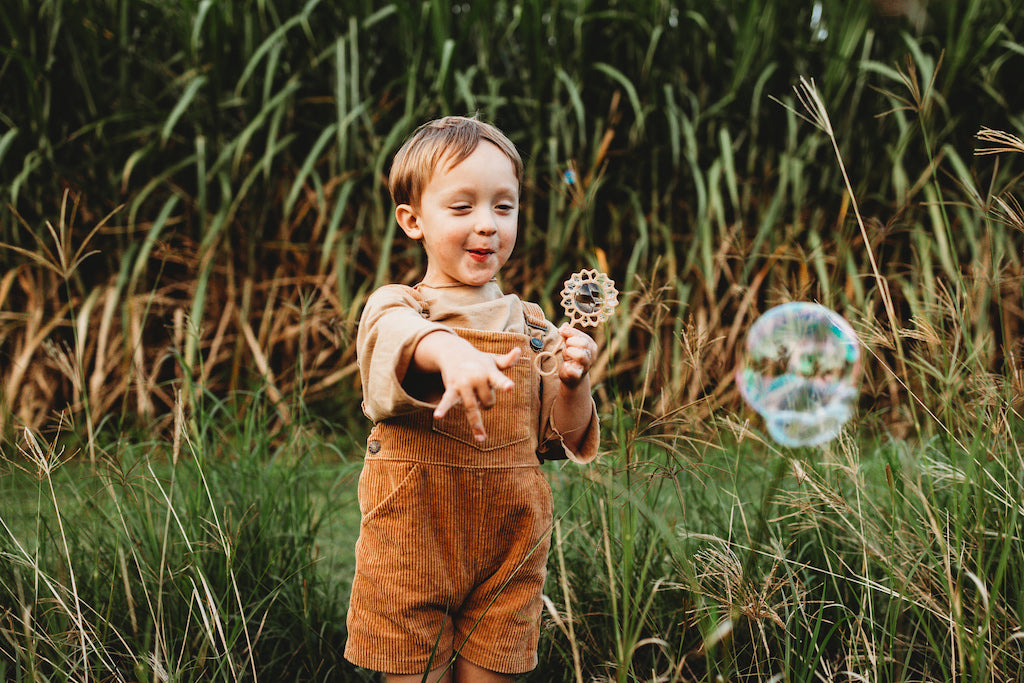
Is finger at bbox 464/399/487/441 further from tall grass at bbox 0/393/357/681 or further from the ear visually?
tall grass at bbox 0/393/357/681

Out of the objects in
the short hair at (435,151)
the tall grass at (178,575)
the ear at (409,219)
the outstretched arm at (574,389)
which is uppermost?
the short hair at (435,151)

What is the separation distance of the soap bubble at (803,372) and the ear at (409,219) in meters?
0.85

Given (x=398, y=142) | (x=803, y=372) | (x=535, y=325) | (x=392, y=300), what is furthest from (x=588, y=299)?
(x=398, y=142)

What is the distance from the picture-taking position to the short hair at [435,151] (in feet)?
3.91

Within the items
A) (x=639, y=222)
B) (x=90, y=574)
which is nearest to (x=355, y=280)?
(x=639, y=222)

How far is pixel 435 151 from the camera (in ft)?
3.93

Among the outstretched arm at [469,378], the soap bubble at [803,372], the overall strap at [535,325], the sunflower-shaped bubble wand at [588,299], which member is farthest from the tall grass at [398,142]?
the outstretched arm at [469,378]

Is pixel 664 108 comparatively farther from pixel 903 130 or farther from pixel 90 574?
pixel 90 574

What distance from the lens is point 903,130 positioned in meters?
3.18

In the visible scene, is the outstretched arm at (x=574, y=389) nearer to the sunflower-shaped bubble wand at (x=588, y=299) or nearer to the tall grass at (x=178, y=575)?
the sunflower-shaped bubble wand at (x=588, y=299)

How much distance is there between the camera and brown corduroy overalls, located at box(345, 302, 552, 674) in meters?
1.20

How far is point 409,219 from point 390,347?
0.28 meters

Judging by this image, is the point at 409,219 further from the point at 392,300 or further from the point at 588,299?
the point at 588,299

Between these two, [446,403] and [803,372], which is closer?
[446,403]
